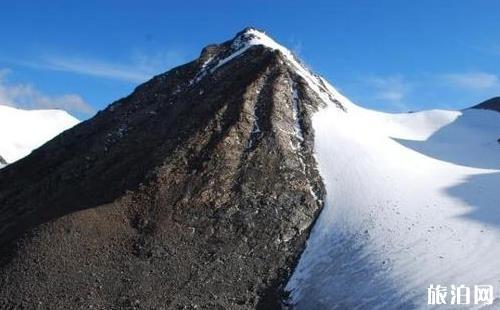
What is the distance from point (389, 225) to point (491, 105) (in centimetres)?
4901

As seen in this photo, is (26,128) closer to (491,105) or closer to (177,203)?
(491,105)

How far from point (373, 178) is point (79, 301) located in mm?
17930

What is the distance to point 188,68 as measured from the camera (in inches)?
2114

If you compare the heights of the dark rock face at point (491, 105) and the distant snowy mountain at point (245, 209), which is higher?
the dark rock face at point (491, 105)

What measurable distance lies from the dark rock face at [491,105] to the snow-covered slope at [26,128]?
68430mm

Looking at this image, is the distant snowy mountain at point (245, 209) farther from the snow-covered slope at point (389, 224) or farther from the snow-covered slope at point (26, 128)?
the snow-covered slope at point (26, 128)

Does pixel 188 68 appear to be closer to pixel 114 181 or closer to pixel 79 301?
pixel 114 181

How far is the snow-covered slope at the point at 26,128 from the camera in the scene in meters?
103

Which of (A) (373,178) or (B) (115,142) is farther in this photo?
(B) (115,142)

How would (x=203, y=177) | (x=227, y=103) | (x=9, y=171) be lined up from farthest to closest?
(x=9, y=171)
(x=227, y=103)
(x=203, y=177)

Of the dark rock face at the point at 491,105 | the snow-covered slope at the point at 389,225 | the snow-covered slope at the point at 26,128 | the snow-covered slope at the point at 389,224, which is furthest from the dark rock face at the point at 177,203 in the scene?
the snow-covered slope at the point at 26,128

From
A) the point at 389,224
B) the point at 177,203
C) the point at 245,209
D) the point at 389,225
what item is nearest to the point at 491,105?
the point at 389,224

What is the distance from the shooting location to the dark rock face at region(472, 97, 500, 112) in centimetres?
7219

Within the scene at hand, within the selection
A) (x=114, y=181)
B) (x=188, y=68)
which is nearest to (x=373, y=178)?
(x=114, y=181)
